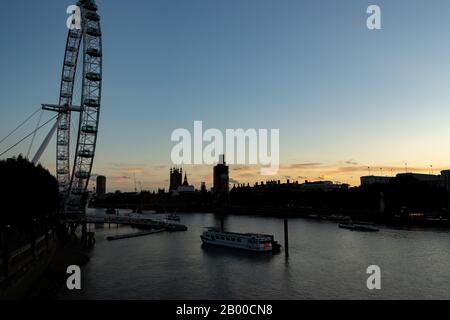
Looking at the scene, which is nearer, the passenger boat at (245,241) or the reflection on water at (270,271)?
the reflection on water at (270,271)

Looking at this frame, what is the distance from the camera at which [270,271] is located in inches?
1444

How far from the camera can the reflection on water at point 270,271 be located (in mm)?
28641

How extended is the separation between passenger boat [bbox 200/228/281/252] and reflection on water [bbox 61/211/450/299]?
98 centimetres

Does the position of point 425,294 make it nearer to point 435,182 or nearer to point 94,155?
point 94,155

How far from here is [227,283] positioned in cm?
3194

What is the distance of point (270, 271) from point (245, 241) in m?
12.9

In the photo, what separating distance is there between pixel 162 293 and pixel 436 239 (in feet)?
146

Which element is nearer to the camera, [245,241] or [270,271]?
[270,271]

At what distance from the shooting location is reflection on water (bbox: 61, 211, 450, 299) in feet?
94.0

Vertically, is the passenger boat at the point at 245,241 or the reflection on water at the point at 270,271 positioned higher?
the passenger boat at the point at 245,241

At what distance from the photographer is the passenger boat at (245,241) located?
47.6 metres

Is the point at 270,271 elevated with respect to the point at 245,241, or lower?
lower

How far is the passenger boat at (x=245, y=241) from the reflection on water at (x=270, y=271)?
0.98 metres
